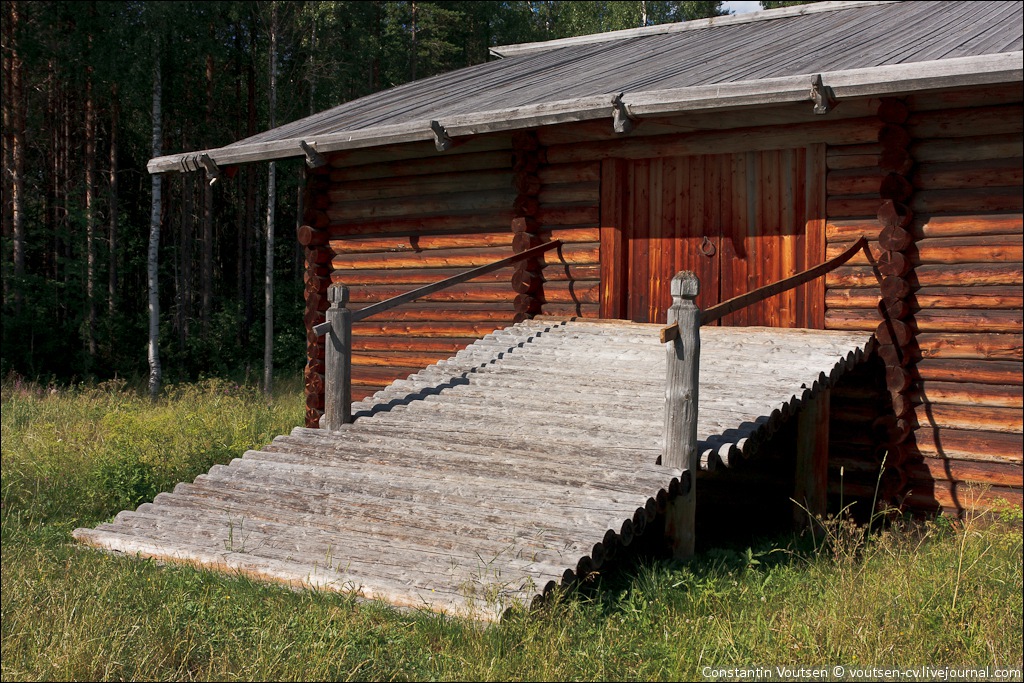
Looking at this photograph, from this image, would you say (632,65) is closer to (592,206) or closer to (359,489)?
(592,206)

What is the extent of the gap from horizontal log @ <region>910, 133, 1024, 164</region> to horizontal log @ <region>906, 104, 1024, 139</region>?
0.04 meters

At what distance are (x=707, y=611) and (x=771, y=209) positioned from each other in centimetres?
466

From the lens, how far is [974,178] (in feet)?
25.5

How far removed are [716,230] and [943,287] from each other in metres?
2.15

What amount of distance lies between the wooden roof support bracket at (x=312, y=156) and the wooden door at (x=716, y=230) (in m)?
3.19

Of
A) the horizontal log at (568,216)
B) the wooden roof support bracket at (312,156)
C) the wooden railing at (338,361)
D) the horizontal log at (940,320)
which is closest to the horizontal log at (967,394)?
the horizontal log at (940,320)

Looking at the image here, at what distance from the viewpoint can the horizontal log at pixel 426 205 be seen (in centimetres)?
1038

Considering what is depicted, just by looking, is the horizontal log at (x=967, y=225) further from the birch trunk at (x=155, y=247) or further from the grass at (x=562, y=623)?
the birch trunk at (x=155, y=247)

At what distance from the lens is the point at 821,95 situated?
7.35 m

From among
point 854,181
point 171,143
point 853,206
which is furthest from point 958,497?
point 171,143

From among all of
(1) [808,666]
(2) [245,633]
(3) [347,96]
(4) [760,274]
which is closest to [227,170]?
(4) [760,274]

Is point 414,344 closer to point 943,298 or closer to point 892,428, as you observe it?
point 892,428

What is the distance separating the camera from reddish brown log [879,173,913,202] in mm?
7965

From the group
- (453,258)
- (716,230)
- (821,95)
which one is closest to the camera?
(821,95)
